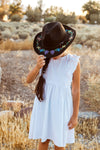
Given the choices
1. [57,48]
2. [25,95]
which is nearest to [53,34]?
[57,48]

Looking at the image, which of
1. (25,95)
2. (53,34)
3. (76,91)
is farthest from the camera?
(25,95)

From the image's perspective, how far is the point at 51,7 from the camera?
33750 mm

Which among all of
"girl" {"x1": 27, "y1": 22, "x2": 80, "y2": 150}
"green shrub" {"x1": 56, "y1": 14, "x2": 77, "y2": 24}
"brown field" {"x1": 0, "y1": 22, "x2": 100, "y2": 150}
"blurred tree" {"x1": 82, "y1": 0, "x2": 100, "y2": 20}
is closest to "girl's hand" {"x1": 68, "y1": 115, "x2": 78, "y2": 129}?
"girl" {"x1": 27, "y1": 22, "x2": 80, "y2": 150}

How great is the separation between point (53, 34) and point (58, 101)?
2.13 ft

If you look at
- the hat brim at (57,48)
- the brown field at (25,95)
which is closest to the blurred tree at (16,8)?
the brown field at (25,95)

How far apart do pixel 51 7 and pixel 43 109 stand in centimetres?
3317

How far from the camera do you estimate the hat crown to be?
2.05 metres

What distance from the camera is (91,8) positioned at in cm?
3400

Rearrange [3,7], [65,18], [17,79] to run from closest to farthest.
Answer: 1. [17,79]
2. [65,18]
3. [3,7]

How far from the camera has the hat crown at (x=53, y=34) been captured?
205 centimetres

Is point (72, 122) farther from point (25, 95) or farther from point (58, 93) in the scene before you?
point (25, 95)

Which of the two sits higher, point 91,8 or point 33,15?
point 91,8

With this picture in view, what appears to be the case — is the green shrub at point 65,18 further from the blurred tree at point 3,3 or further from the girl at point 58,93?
the girl at point 58,93

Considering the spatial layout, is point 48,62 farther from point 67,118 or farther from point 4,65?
point 4,65
